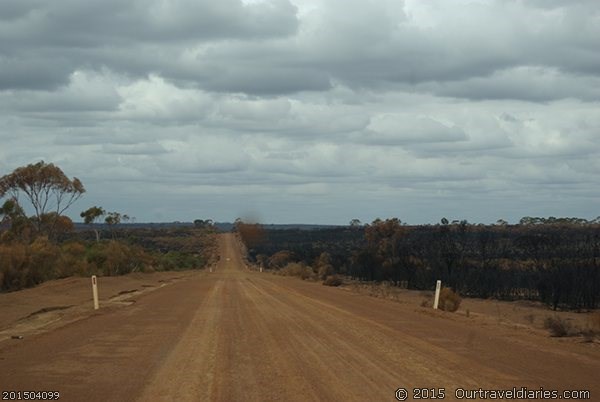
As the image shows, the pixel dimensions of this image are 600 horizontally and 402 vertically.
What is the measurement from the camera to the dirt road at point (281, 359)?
1112 centimetres

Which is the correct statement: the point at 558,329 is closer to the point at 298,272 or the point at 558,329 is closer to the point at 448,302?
the point at 448,302

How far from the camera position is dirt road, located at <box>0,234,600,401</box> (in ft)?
36.5

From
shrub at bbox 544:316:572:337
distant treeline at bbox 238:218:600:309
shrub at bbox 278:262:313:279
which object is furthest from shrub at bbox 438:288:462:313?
shrub at bbox 278:262:313:279

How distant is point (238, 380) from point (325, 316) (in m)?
12.2

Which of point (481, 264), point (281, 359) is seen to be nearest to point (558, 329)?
point (281, 359)

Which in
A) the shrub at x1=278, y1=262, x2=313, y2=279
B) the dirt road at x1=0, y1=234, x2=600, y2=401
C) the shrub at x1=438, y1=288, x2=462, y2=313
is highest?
the dirt road at x1=0, y1=234, x2=600, y2=401

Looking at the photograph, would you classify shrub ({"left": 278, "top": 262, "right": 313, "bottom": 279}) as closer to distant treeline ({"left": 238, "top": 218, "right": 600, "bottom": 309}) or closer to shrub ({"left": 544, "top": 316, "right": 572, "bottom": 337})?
distant treeline ({"left": 238, "top": 218, "right": 600, "bottom": 309})

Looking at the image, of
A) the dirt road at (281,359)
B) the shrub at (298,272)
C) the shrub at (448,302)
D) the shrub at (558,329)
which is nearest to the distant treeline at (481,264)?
the shrub at (298,272)

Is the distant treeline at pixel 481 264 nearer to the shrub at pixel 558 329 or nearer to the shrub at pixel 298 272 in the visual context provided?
the shrub at pixel 298 272

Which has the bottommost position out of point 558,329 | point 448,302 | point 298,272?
point 298,272

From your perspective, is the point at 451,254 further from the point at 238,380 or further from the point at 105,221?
the point at 238,380

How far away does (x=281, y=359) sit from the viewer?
1402cm

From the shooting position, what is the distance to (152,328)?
19953 millimetres

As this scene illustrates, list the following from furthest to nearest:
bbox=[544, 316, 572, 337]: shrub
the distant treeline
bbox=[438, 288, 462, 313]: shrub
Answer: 1. the distant treeline
2. bbox=[438, 288, 462, 313]: shrub
3. bbox=[544, 316, 572, 337]: shrub
